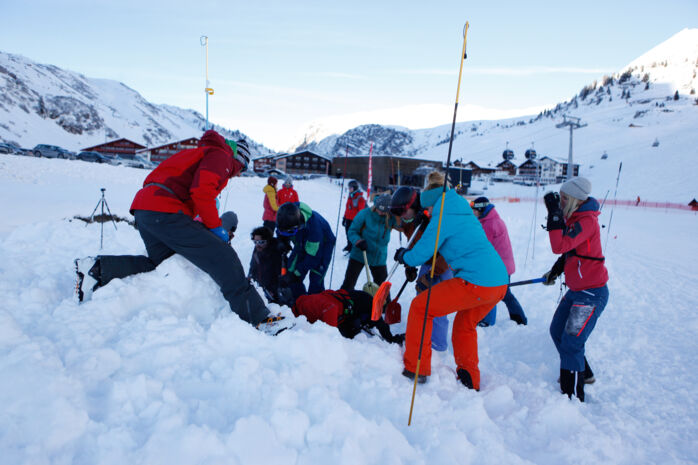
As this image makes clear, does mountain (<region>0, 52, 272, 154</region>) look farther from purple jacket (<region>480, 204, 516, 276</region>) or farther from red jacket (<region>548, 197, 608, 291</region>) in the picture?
red jacket (<region>548, 197, 608, 291</region>)

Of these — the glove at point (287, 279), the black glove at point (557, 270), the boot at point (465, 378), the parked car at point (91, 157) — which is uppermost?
the parked car at point (91, 157)

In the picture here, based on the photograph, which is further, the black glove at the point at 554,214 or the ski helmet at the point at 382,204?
the ski helmet at the point at 382,204

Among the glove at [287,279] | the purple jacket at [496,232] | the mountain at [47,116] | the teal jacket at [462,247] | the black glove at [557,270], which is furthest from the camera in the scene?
the mountain at [47,116]

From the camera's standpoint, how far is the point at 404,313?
5047 mm

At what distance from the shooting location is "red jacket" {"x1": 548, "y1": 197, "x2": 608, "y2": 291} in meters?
3.12

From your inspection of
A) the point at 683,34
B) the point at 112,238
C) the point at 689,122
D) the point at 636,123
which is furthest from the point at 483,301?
the point at 683,34

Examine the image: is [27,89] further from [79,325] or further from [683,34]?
[683,34]

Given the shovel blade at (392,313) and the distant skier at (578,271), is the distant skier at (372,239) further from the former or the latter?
the distant skier at (578,271)

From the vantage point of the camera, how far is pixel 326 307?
3520mm

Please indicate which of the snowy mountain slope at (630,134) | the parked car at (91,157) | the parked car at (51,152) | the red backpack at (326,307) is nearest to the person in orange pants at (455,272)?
the red backpack at (326,307)

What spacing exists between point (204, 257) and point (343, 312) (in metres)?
1.48

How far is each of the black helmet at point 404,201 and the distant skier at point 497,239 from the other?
1641mm

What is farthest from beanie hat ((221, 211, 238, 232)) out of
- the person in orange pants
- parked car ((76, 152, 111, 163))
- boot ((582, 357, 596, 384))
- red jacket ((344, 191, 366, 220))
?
parked car ((76, 152, 111, 163))

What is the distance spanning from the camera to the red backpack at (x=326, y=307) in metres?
3.45
